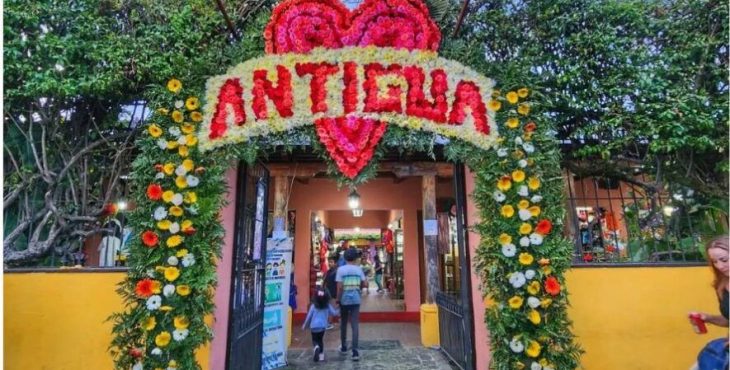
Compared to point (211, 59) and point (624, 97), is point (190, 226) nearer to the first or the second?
point (211, 59)

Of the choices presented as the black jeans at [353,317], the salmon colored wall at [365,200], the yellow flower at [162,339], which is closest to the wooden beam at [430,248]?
the black jeans at [353,317]

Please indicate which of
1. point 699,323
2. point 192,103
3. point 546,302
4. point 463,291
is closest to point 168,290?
point 192,103

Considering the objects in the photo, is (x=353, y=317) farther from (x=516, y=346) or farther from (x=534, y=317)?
(x=534, y=317)

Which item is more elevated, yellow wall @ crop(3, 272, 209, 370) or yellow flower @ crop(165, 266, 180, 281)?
yellow flower @ crop(165, 266, 180, 281)

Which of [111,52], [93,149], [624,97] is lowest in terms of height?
[93,149]

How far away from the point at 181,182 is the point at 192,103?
71 cm

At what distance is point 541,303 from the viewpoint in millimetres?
3277

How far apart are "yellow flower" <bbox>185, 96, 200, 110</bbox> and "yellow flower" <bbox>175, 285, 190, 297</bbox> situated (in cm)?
150

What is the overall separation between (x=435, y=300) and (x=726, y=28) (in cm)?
483

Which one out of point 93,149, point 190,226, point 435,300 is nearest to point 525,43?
point 190,226

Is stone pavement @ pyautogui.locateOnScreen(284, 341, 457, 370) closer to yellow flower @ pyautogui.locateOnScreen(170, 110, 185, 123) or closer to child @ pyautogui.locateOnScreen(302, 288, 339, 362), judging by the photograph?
child @ pyautogui.locateOnScreen(302, 288, 339, 362)

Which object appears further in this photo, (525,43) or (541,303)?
(525,43)

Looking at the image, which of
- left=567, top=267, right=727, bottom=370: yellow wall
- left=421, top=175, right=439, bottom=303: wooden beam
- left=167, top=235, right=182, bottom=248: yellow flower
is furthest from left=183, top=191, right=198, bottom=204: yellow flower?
left=421, top=175, right=439, bottom=303: wooden beam

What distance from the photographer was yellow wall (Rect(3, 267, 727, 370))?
3.68 metres
